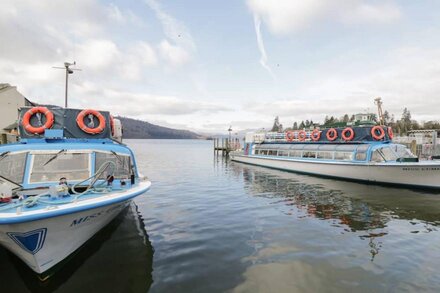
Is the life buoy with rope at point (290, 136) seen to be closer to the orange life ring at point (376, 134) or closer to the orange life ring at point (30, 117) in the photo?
the orange life ring at point (376, 134)

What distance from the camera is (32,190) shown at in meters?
8.07

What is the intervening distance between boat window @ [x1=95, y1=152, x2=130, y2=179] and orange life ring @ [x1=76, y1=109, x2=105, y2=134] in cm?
139

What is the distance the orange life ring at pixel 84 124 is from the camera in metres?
10.6

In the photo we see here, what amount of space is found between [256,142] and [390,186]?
20.4 metres

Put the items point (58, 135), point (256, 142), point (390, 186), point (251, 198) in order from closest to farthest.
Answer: point (58, 135) → point (251, 198) → point (390, 186) → point (256, 142)

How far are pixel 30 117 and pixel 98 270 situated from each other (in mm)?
6784

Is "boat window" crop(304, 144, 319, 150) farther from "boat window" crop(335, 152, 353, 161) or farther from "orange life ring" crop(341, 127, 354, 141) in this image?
"orange life ring" crop(341, 127, 354, 141)

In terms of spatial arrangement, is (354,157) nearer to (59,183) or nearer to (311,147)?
(311,147)

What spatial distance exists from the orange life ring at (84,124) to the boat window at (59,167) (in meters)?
1.47

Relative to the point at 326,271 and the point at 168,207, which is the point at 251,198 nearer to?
the point at 168,207

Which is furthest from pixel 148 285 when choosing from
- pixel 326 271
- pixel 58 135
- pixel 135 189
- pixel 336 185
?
pixel 336 185

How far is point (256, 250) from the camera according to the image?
29.1 ft

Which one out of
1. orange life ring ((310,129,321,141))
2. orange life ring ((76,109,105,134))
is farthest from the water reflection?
orange life ring ((310,129,321,141))

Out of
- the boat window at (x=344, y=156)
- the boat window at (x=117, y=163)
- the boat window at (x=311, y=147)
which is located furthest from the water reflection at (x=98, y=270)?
the boat window at (x=311, y=147)
